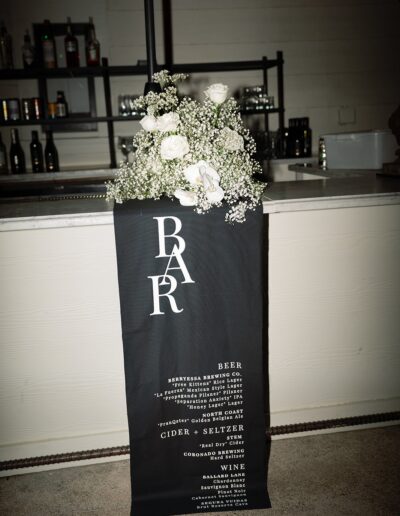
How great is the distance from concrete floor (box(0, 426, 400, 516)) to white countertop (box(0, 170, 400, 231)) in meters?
0.86

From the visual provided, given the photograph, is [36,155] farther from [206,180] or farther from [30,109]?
[206,180]

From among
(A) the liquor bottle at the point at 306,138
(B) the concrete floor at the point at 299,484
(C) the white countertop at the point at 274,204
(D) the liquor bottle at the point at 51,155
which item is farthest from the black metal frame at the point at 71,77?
(B) the concrete floor at the point at 299,484

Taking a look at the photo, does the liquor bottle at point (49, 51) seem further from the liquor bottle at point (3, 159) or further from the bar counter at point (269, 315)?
the bar counter at point (269, 315)

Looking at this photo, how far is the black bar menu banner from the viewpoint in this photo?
53.3 inches

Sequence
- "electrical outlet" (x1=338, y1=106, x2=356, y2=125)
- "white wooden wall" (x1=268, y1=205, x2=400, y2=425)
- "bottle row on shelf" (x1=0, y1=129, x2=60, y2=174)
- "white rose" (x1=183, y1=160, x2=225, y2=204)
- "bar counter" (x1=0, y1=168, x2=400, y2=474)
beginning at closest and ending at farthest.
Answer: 1. "white rose" (x1=183, y1=160, x2=225, y2=204)
2. "bar counter" (x1=0, y1=168, x2=400, y2=474)
3. "white wooden wall" (x1=268, y1=205, x2=400, y2=425)
4. "bottle row on shelf" (x1=0, y1=129, x2=60, y2=174)
5. "electrical outlet" (x1=338, y1=106, x2=356, y2=125)

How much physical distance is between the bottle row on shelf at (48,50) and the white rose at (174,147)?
2606mm

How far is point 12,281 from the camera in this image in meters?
1.54

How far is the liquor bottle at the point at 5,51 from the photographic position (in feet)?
11.5

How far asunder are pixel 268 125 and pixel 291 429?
285 centimetres

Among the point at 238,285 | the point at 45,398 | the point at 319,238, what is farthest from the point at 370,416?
the point at 45,398

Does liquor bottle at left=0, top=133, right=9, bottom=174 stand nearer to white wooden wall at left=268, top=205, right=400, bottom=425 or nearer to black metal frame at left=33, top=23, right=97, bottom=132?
black metal frame at left=33, top=23, right=97, bottom=132

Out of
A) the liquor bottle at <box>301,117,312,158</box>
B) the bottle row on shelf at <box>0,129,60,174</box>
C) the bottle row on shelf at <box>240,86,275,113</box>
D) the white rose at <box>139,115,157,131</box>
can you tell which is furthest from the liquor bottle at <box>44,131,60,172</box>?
the white rose at <box>139,115,157,131</box>

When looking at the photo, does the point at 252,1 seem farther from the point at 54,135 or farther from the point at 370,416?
the point at 370,416

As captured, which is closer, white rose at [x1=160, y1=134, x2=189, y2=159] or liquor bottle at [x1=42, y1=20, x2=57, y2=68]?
white rose at [x1=160, y1=134, x2=189, y2=159]
